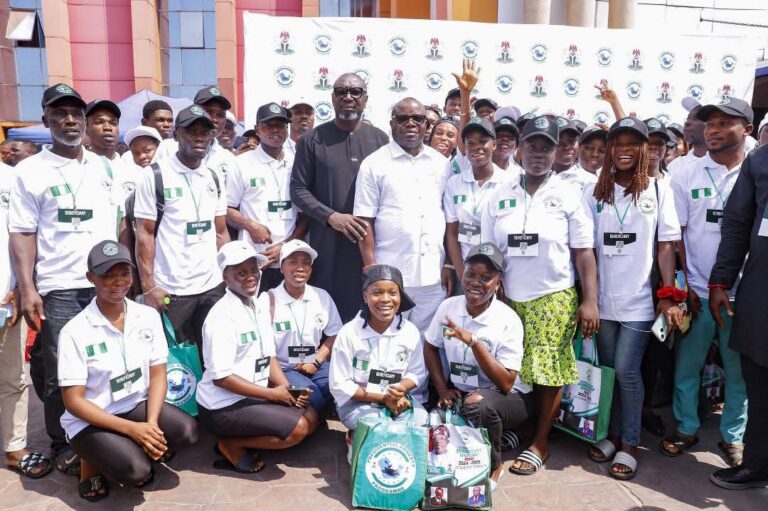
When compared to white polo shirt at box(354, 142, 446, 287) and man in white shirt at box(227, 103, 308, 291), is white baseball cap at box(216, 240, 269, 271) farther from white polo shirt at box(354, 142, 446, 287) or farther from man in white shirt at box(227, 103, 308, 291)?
white polo shirt at box(354, 142, 446, 287)

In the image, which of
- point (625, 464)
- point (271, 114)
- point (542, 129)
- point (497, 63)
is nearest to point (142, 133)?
point (271, 114)

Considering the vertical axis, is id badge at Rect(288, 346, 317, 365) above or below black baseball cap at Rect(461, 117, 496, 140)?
below

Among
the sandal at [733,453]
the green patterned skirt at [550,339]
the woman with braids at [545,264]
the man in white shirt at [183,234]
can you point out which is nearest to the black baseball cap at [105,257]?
the man in white shirt at [183,234]

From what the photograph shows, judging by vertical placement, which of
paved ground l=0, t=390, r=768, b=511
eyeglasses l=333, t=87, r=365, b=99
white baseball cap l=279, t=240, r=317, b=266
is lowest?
paved ground l=0, t=390, r=768, b=511

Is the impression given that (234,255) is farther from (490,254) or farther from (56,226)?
(490,254)

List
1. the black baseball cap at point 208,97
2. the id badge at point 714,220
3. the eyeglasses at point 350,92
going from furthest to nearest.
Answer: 1. the black baseball cap at point 208,97
2. the eyeglasses at point 350,92
3. the id badge at point 714,220

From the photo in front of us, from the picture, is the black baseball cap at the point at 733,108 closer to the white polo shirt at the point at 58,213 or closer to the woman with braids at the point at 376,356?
the woman with braids at the point at 376,356

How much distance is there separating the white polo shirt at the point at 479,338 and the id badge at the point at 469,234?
0.46 m

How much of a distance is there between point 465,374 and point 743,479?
5.73 ft

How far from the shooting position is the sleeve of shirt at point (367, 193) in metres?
3.98

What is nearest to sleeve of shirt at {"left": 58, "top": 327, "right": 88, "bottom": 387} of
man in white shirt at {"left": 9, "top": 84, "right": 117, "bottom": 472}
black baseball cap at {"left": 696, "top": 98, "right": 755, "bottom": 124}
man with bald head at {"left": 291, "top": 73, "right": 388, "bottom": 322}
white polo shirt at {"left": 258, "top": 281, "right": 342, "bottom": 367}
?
man in white shirt at {"left": 9, "top": 84, "right": 117, "bottom": 472}

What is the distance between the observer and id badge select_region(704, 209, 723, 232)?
3.62 m

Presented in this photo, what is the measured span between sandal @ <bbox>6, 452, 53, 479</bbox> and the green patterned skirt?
302cm

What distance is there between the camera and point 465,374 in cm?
359
